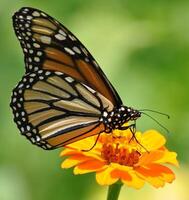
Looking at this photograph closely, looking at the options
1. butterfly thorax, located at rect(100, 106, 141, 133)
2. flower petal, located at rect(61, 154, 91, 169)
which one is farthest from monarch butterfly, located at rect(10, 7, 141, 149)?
flower petal, located at rect(61, 154, 91, 169)

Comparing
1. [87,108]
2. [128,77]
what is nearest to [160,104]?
[128,77]

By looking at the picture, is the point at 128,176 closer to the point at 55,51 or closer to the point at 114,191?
the point at 114,191

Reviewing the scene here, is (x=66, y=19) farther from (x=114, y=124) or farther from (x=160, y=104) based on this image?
(x=114, y=124)

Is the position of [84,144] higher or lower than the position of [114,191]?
higher

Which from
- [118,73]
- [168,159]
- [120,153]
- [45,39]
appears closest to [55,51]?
[45,39]

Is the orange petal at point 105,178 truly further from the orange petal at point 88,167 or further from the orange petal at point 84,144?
the orange petal at point 84,144

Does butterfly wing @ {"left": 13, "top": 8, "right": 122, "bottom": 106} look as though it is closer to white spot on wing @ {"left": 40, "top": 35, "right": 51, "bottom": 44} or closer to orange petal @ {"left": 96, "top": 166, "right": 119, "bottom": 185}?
white spot on wing @ {"left": 40, "top": 35, "right": 51, "bottom": 44}

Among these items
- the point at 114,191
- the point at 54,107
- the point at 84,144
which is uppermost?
the point at 54,107

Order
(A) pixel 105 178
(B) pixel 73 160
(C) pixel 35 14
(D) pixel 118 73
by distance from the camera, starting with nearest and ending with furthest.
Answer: (A) pixel 105 178, (B) pixel 73 160, (C) pixel 35 14, (D) pixel 118 73

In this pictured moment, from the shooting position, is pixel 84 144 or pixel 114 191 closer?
pixel 114 191
